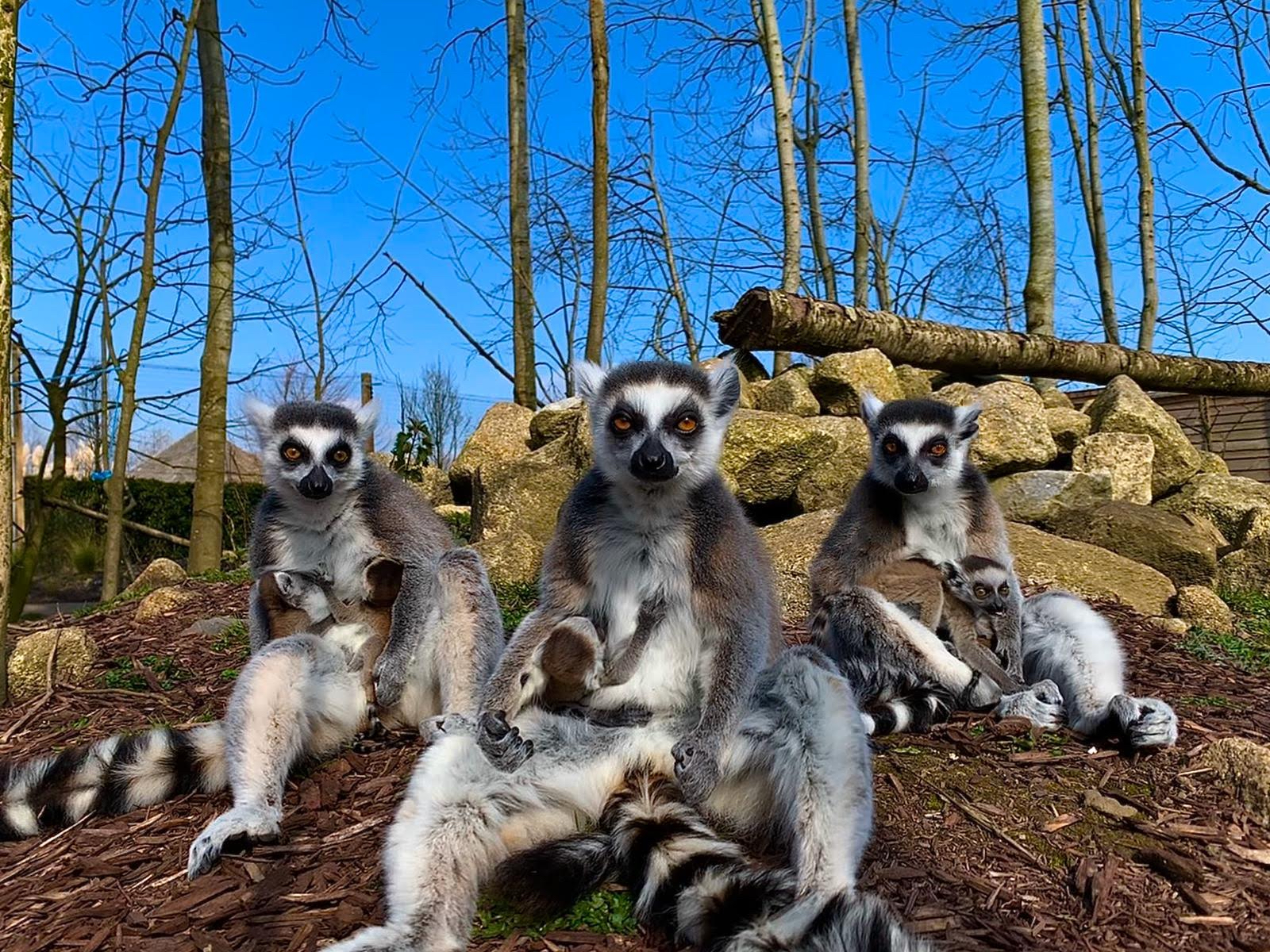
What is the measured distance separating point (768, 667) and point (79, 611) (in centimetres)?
706

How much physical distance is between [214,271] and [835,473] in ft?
19.0

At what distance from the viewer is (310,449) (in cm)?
371

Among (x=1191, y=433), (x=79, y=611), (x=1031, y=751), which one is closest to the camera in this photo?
(x=1031, y=751)

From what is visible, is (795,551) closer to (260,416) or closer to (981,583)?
(981,583)

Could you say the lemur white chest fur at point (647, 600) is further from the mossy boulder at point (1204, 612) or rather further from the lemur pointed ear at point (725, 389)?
the mossy boulder at point (1204, 612)

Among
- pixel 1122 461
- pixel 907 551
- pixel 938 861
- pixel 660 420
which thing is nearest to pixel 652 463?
pixel 660 420

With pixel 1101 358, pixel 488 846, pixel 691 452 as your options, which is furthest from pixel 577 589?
pixel 1101 358

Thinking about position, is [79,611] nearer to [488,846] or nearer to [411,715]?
[411,715]

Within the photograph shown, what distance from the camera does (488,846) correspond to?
2490mm

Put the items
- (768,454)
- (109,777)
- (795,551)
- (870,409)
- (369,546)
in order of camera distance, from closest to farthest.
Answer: (109,777) → (369,546) → (870,409) → (795,551) → (768,454)

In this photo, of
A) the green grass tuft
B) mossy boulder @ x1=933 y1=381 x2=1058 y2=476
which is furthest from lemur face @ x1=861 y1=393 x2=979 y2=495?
mossy boulder @ x1=933 y1=381 x2=1058 y2=476

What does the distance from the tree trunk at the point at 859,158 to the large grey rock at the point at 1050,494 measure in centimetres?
782

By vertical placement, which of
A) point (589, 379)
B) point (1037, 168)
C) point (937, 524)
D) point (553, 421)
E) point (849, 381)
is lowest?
point (937, 524)

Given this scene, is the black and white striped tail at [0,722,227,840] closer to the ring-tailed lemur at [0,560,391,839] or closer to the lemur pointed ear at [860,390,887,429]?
the ring-tailed lemur at [0,560,391,839]
